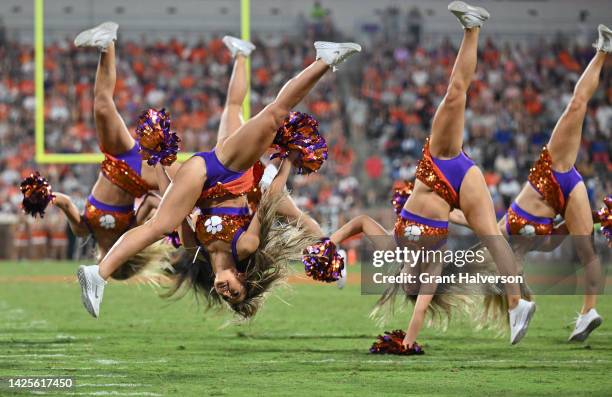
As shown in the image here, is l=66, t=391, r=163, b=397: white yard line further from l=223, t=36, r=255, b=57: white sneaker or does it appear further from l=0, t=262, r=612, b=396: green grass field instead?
l=223, t=36, r=255, b=57: white sneaker

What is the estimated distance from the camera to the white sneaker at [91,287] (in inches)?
215

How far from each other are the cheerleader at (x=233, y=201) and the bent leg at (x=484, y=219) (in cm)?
100

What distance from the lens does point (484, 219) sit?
6.16 metres

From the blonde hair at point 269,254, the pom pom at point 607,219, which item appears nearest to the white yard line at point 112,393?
the blonde hair at point 269,254

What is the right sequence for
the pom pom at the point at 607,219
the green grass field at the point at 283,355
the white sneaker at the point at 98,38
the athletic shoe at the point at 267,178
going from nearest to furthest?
the green grass field at the point at 283,355
the athletic shoe at the point at 267,178
the pom pom at the point at 607,219
the white sneaker at the point at 98,38

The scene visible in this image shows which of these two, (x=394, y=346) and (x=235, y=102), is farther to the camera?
(x=235, y=102)

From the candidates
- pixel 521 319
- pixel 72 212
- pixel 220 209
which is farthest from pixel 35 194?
pixel 521 319

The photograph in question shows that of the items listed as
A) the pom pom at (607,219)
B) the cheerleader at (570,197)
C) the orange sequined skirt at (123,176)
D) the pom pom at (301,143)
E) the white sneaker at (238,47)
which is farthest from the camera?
the white sneaker at (238,47)

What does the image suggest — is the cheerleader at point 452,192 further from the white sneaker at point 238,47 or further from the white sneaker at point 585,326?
the white sneaker at point 238,47

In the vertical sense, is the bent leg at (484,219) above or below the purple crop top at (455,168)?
below

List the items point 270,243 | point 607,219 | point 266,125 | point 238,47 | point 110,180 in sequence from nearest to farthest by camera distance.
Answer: point 266,125, point 270,243, point 607,219, point 110,180, point 238,47

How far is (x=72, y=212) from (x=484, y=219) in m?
3.30

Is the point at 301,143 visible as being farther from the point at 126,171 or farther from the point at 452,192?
the point at 126,171

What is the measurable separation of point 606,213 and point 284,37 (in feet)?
26.3
